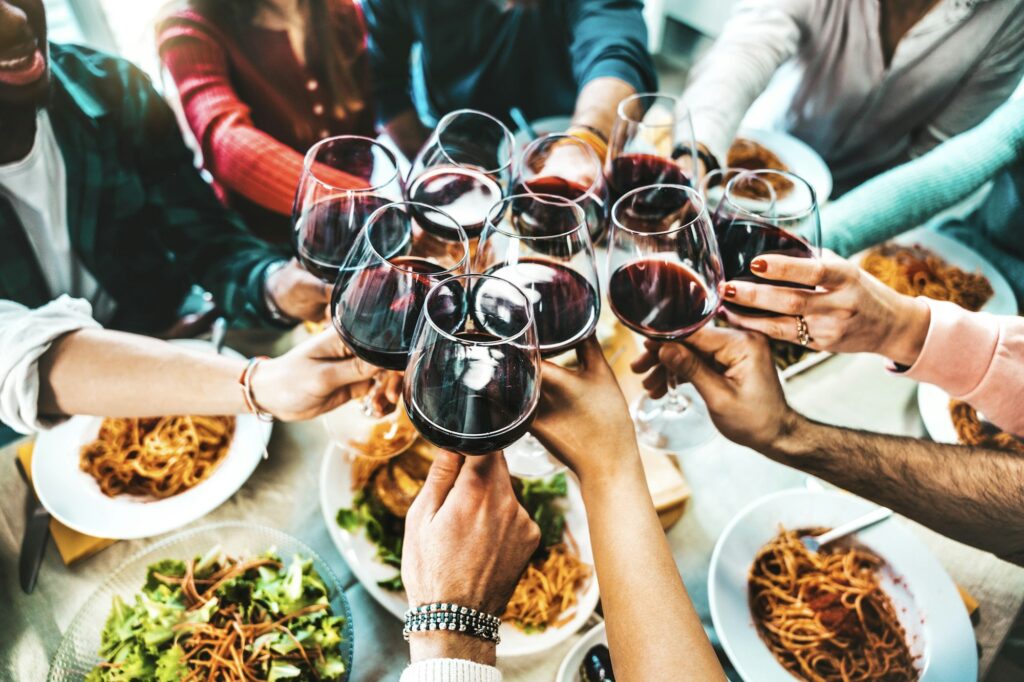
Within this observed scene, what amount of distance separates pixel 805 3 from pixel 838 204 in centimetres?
74

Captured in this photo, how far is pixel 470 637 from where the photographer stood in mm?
731

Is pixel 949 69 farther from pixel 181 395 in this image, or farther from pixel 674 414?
pixel 181 395

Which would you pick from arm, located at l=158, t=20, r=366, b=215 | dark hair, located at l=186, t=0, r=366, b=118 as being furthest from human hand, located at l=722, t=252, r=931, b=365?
dark hair, located at l=186, t=0, r=366, b=118

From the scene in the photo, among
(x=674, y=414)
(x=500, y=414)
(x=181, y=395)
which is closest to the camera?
(x=500, y=414)

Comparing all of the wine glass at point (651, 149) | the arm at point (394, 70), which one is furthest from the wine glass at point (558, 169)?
the arm at point (394, 70)

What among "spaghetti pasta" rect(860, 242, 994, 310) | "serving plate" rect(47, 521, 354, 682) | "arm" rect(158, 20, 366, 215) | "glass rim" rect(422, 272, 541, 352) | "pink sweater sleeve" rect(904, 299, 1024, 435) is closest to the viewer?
"glass rim" rect(422, 272, 541, 352)

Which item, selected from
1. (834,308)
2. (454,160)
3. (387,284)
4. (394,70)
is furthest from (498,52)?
(387,284)

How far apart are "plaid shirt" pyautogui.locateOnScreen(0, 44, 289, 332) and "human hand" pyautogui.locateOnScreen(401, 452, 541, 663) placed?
716mm

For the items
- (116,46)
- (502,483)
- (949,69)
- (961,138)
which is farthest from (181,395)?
(949,69)

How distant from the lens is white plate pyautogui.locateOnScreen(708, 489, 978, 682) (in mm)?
917

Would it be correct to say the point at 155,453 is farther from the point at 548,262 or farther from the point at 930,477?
the point at 930,477

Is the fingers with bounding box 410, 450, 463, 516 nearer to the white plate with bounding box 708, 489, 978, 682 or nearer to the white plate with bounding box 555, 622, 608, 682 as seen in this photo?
the white plate with bounding box 555, 622, 608, 682

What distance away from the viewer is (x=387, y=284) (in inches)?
29.8

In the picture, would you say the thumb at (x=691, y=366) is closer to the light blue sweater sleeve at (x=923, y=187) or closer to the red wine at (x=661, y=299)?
the red wine at (x=661, y=299)
